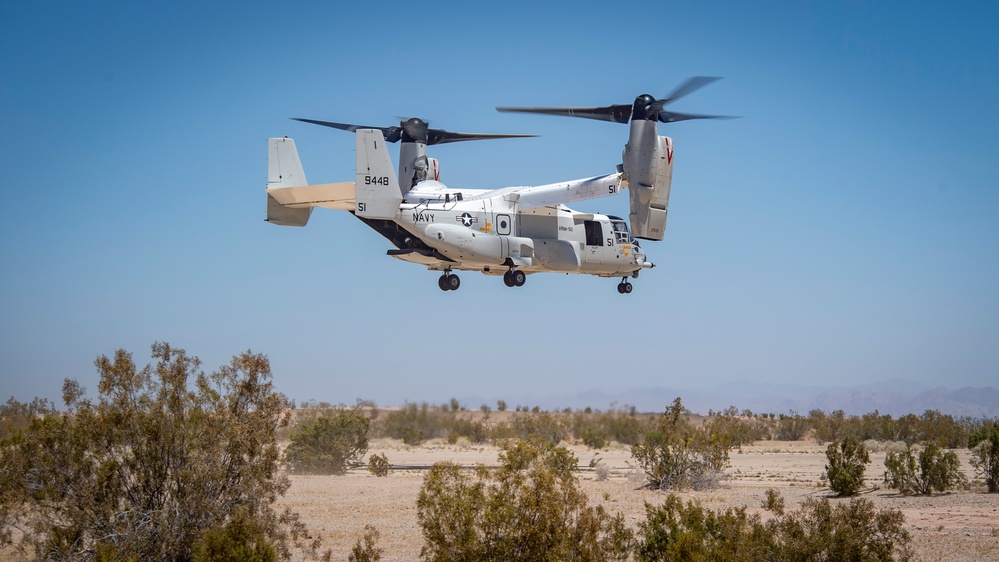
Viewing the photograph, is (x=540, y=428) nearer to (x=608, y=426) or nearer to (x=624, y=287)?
(x=608, y=426)

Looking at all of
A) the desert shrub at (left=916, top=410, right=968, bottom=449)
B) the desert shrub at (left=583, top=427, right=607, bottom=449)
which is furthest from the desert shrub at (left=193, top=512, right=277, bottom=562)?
the desert shrub at (left=916, top=410, right=968, bottom=449)

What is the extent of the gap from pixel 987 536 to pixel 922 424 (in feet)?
99.9

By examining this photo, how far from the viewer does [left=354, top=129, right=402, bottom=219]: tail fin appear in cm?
2822

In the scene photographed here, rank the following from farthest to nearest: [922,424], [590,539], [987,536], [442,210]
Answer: [922,424]
[442,210]
[987,536]
[590,539]

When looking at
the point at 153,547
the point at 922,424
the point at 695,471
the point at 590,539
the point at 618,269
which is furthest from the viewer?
the point at 922,424

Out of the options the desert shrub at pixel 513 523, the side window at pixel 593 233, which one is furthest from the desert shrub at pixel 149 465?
the side window at pixel 593 233

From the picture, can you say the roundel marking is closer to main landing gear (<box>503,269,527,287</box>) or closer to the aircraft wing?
the aircraft wing

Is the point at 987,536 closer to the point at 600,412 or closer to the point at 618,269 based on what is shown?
the point at 618,269

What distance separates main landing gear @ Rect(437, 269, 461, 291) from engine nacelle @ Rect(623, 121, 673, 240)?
23.4 ft

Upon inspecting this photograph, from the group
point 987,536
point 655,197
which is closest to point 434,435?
point 655,197

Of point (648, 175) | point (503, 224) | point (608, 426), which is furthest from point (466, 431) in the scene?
point (648, 175)

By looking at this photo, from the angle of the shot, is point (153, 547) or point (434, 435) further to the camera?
point (434, 435)

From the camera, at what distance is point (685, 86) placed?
90.1 ft

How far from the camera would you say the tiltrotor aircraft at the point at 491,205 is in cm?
2766
